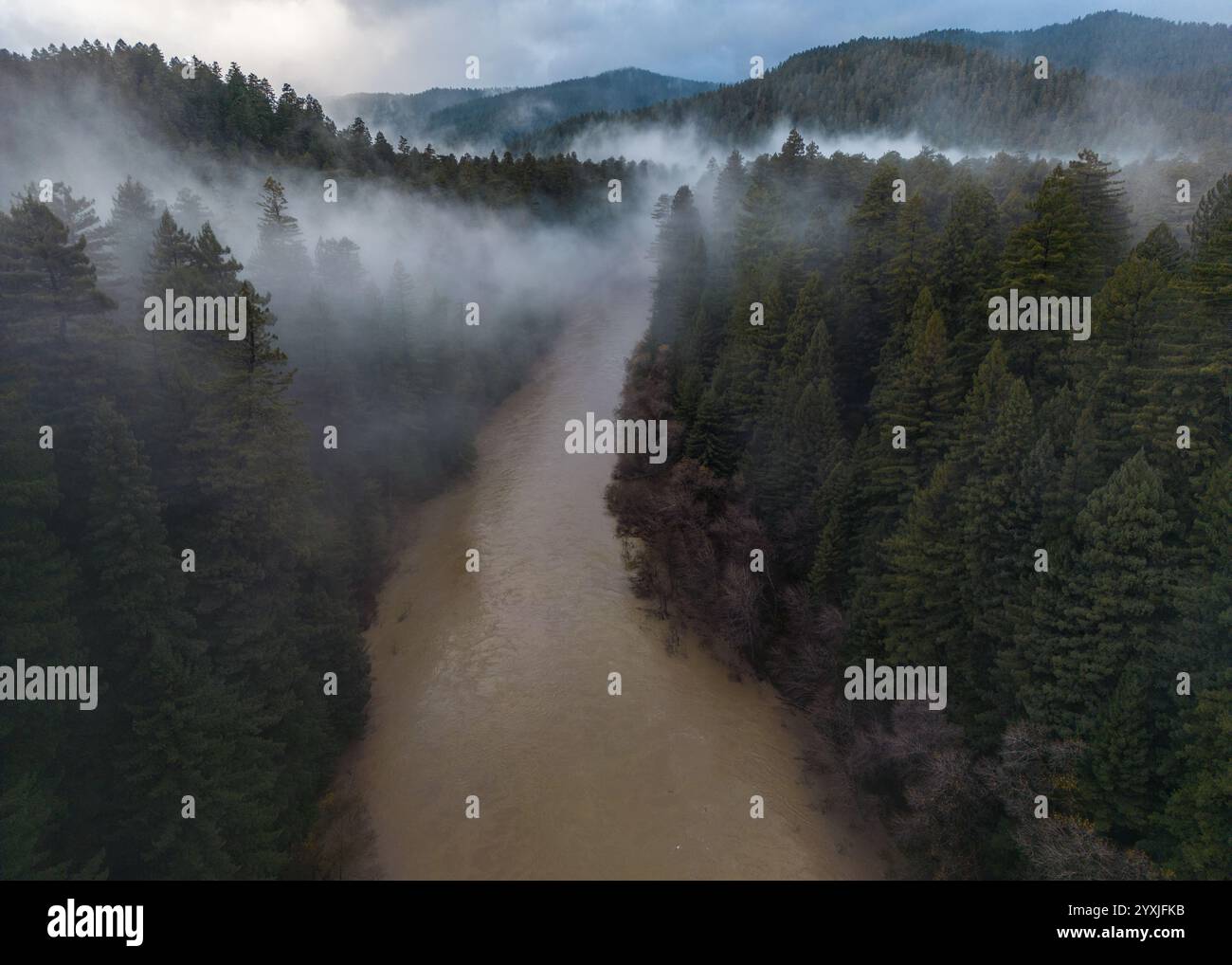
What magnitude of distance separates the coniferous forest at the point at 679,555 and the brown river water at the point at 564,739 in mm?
183

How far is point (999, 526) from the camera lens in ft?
71.8

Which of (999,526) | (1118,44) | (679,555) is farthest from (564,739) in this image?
(1118,44)

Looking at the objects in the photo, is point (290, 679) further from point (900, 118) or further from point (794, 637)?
point (900, 118)

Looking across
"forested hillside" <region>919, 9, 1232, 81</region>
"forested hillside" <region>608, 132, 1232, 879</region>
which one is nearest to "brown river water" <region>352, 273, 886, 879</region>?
"forested hillside" <region>608, 132, 1232, 879</region>

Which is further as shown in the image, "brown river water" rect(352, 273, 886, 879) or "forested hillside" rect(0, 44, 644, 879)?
"brown river water" rect(352, 273, 886, 879)

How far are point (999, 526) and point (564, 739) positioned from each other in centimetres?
1795

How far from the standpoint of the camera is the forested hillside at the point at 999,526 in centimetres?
1753

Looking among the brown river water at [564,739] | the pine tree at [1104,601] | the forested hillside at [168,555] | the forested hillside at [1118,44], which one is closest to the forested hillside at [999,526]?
the pine tree at [1104,601]

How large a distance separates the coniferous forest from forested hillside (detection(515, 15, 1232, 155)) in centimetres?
7328

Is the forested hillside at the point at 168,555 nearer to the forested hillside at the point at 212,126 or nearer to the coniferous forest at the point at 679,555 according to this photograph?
the coniferous forest at the point at 679,555

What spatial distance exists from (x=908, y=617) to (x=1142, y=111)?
4962 inches

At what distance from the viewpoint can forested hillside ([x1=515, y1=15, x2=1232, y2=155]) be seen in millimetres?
106938

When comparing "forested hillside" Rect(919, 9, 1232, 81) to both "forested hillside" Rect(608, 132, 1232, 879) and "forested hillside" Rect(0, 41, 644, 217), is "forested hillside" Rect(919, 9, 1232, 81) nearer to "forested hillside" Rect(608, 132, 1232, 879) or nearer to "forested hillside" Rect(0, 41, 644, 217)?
"forested hillside" Rect(0, 41, 644, 217)

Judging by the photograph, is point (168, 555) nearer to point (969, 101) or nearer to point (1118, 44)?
point (969, 101)
